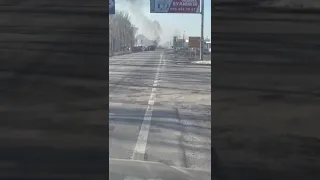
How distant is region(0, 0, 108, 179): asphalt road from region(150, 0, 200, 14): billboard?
936 inches

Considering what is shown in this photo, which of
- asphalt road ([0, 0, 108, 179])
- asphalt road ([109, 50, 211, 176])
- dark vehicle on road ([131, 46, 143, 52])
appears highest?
dark vehicle on road ([131, 46, 143, 52])

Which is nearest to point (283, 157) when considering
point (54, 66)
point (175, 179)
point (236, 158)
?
point (236, 158)

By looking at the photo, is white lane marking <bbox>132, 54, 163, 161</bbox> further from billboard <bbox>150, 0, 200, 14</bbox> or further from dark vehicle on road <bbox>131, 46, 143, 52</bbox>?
dark vehicle on road <bbox>131, 46, 143, 52</bbox>

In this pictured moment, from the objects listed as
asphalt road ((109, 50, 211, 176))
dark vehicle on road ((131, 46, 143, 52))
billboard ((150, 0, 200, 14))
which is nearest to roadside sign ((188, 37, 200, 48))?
billboard ((150, 0, 200, 14))

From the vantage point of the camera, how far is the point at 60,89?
1870 mm

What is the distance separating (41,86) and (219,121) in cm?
82

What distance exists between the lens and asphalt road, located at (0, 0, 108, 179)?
73.2 inches

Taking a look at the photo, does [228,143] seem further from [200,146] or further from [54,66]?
[200,146]

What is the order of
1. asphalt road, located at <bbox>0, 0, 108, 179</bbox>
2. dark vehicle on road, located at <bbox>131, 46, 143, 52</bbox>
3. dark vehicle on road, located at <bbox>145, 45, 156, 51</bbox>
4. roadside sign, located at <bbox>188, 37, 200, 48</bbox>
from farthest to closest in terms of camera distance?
dark vehicle on road, located at <bbox>145, 45, 156, 51</bbox>
dark vehicle on road, located at <bbox>131, 46, 143, 52</bbox>
roadside sign, located at <bbox>188, 37, 200, 48</bbox>
asphalt road, located at <bbox>0, 0, 108, 179</bbox>

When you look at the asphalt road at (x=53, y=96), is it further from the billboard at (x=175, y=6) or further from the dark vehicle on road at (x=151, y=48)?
the dark vehicle on road at (x=151, y=48)

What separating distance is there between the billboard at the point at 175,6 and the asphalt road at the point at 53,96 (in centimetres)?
2378

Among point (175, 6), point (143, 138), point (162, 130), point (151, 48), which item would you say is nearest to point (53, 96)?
point (143, 138)

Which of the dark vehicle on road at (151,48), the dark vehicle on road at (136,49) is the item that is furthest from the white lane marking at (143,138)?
the dark vehicle on road at (151,48)

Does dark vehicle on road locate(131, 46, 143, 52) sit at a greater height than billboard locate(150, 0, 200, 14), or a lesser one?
lesser
